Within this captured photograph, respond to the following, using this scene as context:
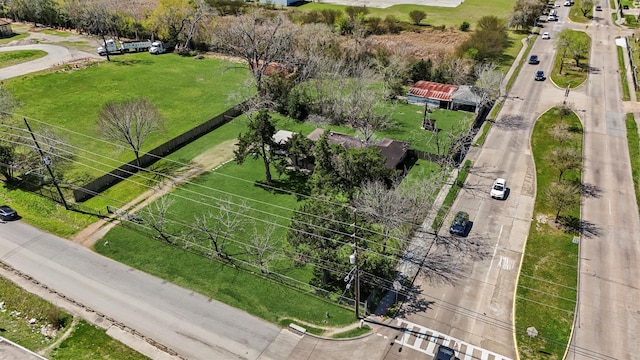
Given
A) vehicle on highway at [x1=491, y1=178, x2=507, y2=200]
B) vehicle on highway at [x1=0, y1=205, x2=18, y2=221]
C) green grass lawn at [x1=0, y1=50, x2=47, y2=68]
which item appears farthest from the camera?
green grass lawn at [x1=0, y1=50, x2=47, y2=68]

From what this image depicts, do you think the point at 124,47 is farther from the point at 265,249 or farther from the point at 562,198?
the point at 562,198

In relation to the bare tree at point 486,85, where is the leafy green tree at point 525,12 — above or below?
above

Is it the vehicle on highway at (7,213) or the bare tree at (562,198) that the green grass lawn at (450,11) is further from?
the vehicle on highway at (7,213)

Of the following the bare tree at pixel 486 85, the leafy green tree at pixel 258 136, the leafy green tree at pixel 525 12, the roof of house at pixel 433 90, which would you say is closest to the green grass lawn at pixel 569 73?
the leafy green tree at pixel 525 12

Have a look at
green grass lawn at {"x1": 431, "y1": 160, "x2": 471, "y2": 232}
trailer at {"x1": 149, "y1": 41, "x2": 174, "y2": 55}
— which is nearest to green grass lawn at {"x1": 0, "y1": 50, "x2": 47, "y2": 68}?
trailer at {"x1": 149, "y1": 41, "x2": 174, "y2": 55}

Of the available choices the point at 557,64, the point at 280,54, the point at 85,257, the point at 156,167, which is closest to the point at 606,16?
the point at 557,64

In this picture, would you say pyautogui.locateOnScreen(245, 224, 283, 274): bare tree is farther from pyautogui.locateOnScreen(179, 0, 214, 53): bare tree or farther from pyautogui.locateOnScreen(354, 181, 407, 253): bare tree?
pyautogui.locateOnScreen(179, 0, 214, 53): bare tree
